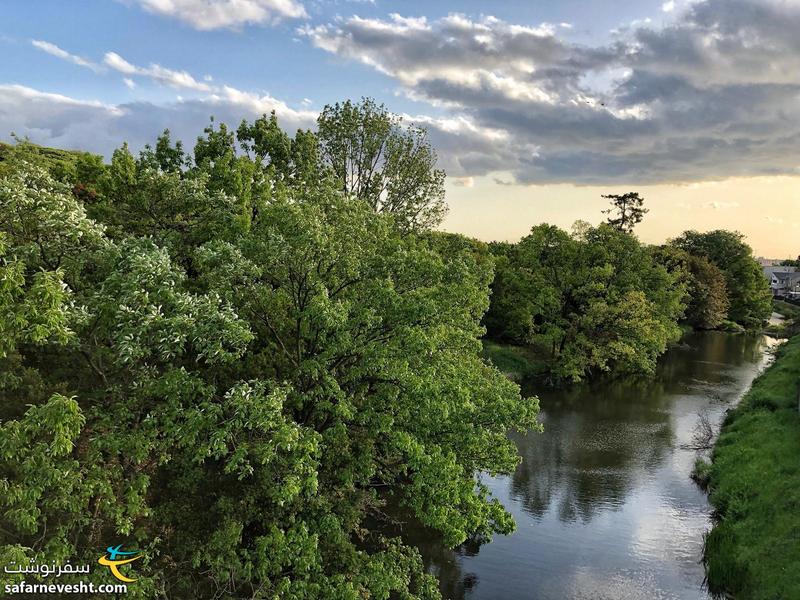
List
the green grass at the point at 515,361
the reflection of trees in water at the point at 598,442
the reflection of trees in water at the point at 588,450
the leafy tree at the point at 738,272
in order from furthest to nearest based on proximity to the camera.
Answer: the leafy tree at the point at 738,272, the green grass at the point at 515,361, the reflection of trees in water at the point at 598,442, the reflection of trees in water at the point at 588,450

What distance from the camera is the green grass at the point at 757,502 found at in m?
21.9

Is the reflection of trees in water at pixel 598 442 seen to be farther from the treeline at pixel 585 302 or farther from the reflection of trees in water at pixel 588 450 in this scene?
the treeline at pixel 585 302

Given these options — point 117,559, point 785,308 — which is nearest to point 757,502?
point 117,559

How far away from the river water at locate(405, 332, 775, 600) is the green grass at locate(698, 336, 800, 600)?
1242 mm

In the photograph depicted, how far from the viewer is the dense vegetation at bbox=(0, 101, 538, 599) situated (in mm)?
13891

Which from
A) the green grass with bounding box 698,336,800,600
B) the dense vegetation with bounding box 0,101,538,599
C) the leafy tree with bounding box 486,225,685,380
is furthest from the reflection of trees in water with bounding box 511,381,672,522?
the dense vegetation with bounding box 0,101,538,599

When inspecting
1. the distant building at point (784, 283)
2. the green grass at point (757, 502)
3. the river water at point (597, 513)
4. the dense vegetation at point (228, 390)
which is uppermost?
the distant building at point (784, 283)

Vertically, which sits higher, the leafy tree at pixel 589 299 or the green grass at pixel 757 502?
the leafy tree at pixel 589 299

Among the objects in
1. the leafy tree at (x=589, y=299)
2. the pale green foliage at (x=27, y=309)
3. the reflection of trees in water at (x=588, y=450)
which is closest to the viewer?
the pale green foliage at (x=27, y=309)

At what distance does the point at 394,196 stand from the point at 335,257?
3054cm

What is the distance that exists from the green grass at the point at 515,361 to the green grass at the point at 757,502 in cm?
2020

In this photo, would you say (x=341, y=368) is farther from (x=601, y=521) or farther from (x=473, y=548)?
(x=601, y=521)

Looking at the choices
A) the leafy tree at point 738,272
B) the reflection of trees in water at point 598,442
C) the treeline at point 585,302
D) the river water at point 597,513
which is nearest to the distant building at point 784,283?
the leafy tree at point 738,272

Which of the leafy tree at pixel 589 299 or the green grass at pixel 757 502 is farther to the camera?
the leafy tree at pixel 589 299
